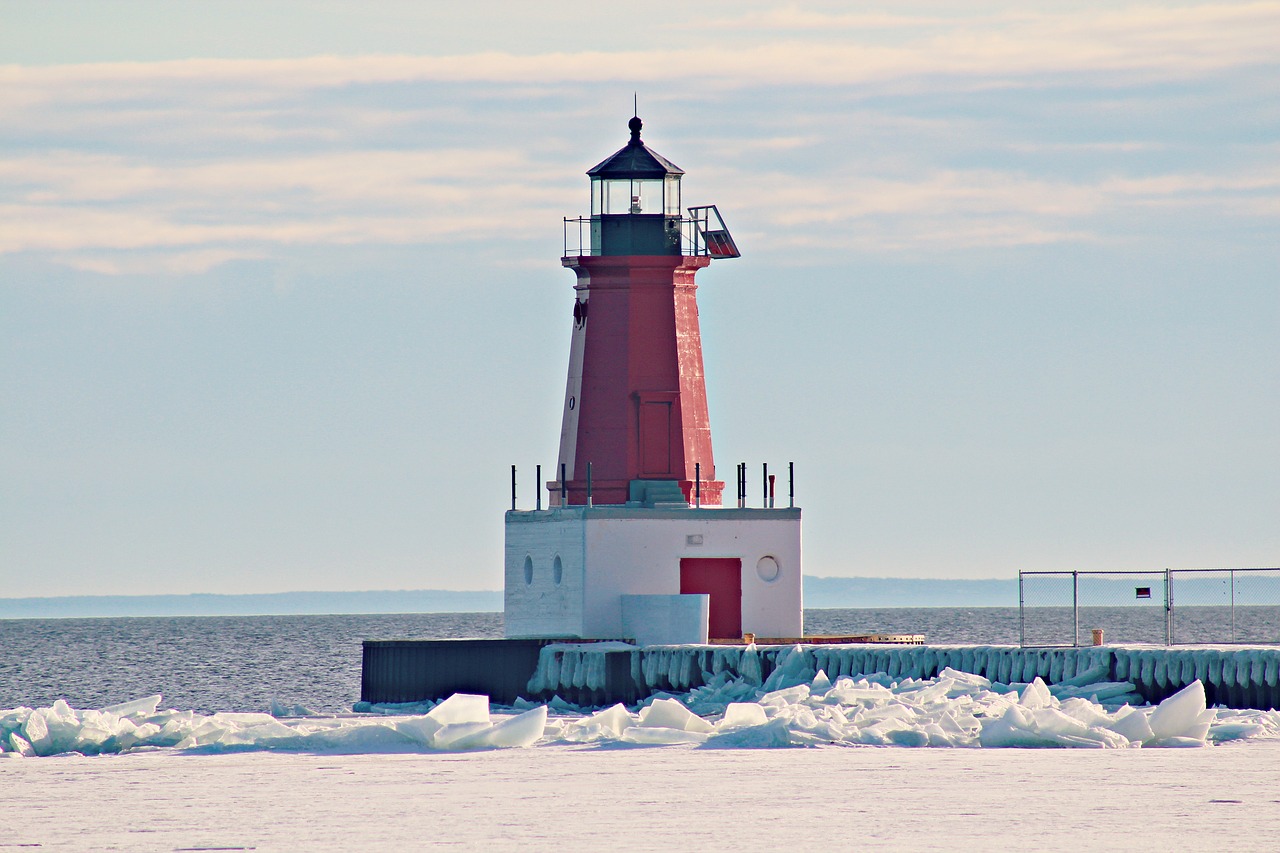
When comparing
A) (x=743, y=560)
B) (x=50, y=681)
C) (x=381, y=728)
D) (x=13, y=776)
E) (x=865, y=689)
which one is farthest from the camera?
(x=50, y=681)

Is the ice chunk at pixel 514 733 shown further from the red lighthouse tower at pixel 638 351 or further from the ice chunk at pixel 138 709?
the red lighthouse tower at pixel 638 351

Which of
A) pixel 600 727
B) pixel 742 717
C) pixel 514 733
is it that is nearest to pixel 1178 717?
pixel 742 717

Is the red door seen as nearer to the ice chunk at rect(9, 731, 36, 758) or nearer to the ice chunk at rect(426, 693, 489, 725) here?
the ice chunk at rect(426, 693, 489, 725)

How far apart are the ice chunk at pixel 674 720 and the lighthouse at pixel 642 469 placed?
1017cm

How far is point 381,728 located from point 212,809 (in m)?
6.44


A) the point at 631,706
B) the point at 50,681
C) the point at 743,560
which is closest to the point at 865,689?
the point at 631,706

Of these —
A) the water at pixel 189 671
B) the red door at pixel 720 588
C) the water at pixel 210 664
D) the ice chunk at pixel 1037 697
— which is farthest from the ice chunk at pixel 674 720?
the water at pixel 210 664

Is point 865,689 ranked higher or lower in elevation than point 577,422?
lower

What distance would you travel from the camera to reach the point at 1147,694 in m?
30.6

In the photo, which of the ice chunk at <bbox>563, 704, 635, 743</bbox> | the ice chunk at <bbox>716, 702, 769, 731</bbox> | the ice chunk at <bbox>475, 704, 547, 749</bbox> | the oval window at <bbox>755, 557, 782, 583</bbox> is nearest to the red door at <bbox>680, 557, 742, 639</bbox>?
the oval window at <bbox>755, 557, 782, 583</bbox>

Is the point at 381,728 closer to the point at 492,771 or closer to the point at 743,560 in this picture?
the point at 492,771

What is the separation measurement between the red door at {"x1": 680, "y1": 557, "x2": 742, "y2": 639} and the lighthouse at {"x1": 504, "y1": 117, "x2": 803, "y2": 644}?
2 cm

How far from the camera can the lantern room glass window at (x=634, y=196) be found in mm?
39156

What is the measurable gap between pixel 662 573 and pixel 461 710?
441 inches
